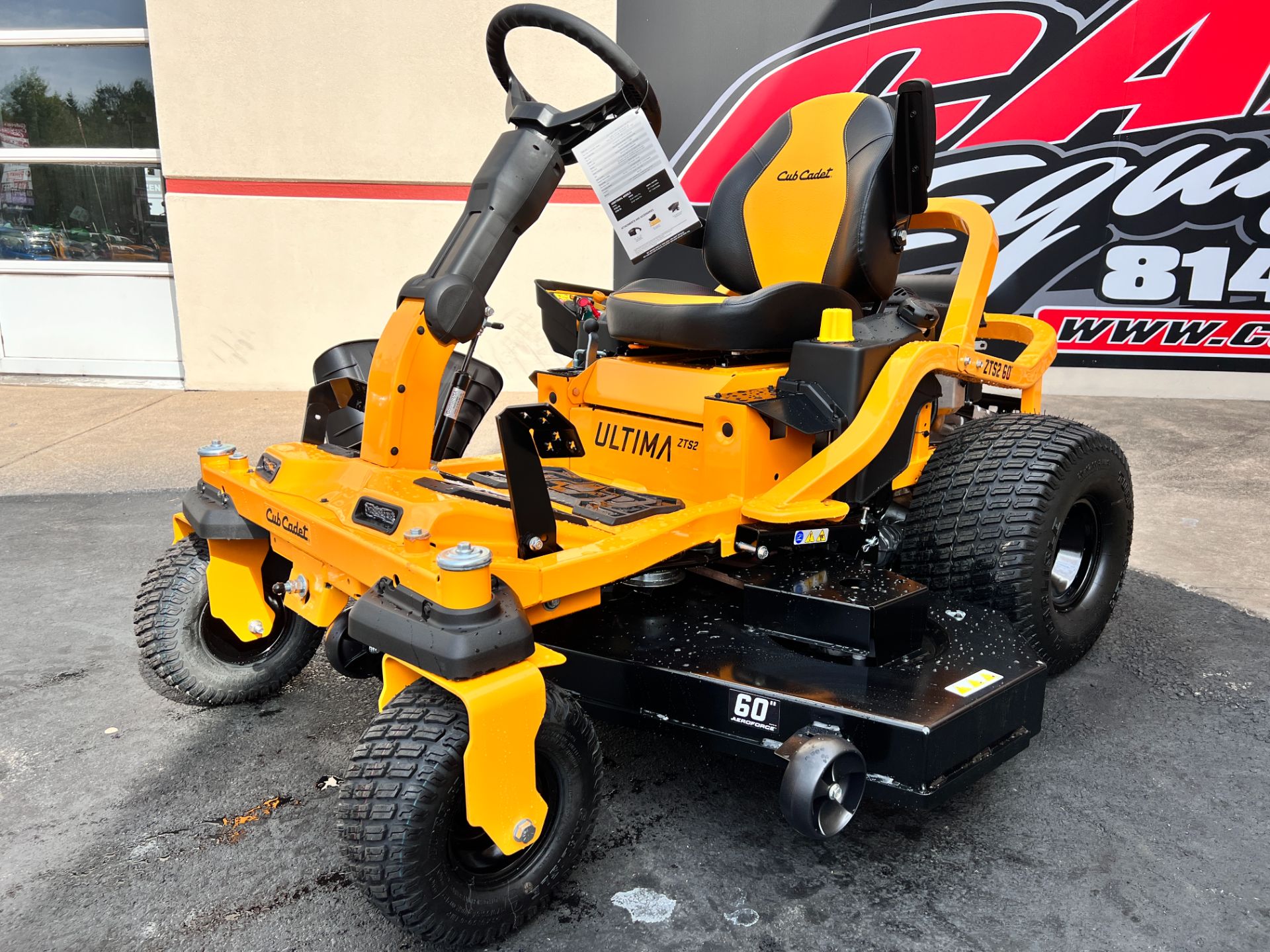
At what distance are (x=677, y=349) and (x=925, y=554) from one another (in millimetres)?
940

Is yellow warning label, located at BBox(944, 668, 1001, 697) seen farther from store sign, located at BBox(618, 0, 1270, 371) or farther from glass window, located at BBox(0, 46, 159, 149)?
glass window, located at BBox(0, 46, 159, 149)

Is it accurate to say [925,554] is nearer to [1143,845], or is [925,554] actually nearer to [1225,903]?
[1143,845]

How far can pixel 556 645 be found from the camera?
221 centimetres

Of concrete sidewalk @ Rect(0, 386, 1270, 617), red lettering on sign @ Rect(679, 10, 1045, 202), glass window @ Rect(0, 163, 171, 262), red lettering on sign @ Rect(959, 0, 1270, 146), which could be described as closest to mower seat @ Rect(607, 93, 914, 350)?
concrete sidewalk @ Rect(0, 386, 1270, 617)

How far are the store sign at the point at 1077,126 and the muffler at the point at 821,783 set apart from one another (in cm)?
599

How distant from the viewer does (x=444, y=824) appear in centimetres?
168

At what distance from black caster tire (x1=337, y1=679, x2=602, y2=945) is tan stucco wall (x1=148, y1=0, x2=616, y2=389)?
6.05 metres

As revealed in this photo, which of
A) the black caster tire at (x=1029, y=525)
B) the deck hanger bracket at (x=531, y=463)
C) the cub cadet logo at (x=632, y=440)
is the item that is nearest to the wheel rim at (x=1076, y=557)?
the black caster tire at (x=1029, y=525)

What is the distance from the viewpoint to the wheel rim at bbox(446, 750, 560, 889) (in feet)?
5.80

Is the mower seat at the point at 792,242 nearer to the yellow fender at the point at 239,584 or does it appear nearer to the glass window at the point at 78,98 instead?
the yellow fender at the point at 239,584

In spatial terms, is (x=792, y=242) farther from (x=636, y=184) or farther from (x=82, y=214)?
(x=82, y=214)

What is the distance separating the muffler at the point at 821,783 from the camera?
5.79 feet

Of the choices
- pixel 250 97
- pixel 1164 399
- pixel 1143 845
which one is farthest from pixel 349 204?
pixel 1143 845

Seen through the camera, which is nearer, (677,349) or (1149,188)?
(677,349)
